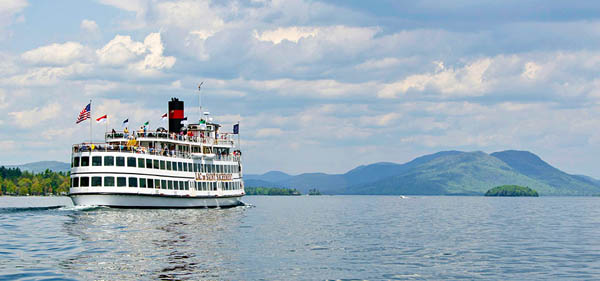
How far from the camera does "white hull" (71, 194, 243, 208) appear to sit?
209ft

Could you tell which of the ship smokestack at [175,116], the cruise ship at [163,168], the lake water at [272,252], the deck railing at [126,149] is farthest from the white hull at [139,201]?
the ship smokestack at [175,116]

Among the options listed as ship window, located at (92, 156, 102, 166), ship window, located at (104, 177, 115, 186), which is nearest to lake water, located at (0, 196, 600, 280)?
ship window, located at (104, 177, 115, 186)

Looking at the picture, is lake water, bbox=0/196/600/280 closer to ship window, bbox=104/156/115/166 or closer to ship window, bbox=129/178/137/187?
ship window, bbox=104/156/115/166

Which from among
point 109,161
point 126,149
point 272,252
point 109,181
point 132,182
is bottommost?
point 272,252

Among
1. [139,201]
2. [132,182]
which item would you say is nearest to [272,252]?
[132,182]

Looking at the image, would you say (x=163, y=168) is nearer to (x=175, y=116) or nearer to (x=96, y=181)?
(x=96, y=181)

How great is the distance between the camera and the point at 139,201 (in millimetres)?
66688

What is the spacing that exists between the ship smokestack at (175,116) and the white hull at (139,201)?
1041 centimetres

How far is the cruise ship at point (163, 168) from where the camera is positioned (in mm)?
64062

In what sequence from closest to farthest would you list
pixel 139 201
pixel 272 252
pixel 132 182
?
pixel 272 252 → pixel 132 182 → pixel 139 201

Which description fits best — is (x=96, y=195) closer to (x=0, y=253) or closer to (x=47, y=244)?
(x=47, y=244)

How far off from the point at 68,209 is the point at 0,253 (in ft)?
109

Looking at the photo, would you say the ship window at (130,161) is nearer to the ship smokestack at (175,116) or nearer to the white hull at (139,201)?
the white hull at (139,201)

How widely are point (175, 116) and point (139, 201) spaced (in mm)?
18551
